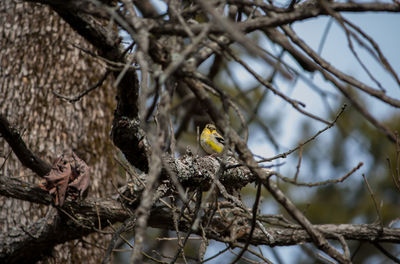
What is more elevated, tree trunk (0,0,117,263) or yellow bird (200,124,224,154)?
yellow bird (200,124,224,154)

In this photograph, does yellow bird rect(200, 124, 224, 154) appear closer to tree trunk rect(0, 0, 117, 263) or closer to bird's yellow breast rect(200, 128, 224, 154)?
bird's yellow breast rect(200, 128, 224, 154)

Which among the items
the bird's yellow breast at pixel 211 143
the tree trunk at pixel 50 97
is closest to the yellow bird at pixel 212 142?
the bird's yellow breast at pixel 211 143

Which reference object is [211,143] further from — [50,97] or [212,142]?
[50,97]

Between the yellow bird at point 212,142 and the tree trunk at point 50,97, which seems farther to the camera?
the yellow bird at point 212,142

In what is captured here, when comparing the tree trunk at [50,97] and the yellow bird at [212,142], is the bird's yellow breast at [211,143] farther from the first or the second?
the tree trunk at [50,97]

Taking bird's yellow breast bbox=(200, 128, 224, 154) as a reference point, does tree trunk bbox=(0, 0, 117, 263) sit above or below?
below

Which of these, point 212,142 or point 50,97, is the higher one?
point 212,142

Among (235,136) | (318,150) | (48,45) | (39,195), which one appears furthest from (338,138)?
(235,136)

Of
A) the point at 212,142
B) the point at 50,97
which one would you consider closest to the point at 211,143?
the point at 212,142

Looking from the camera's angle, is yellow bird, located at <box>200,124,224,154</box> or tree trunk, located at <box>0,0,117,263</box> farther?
yellow bird, located at <box>200,124,224,154</box>

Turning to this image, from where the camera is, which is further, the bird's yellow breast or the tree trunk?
the bird's yellow breast

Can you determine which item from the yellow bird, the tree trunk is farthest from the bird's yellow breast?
the tree trunk

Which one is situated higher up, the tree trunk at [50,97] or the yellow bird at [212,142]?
the yellow bird at [212,142]

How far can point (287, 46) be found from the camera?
2025 millimetres
